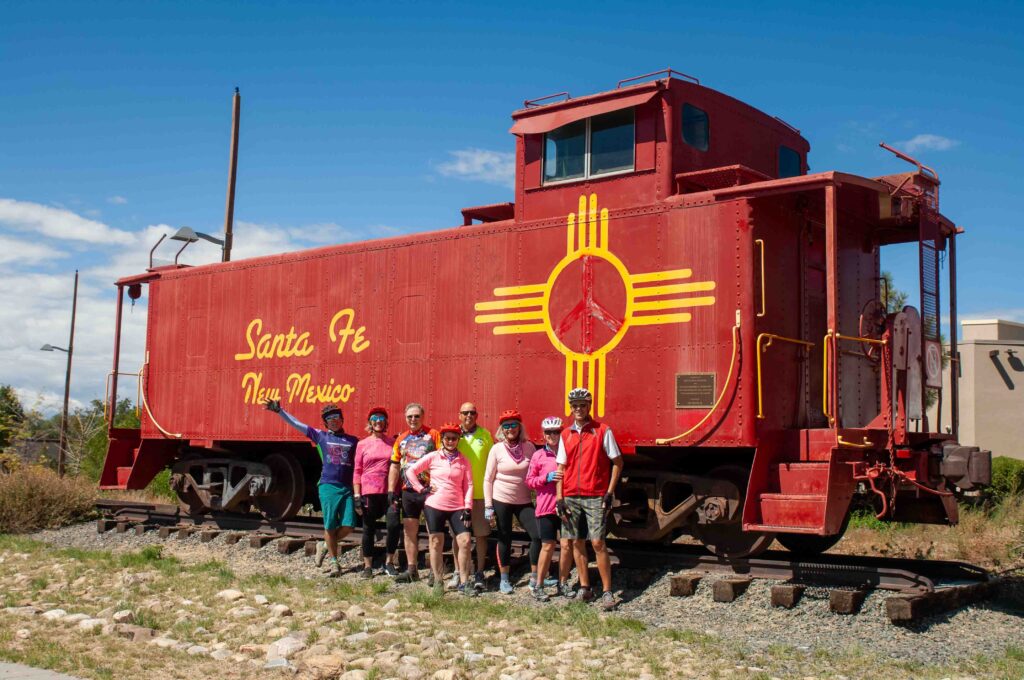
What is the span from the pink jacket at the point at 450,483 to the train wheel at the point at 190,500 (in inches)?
245

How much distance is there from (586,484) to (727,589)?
58.0 inches

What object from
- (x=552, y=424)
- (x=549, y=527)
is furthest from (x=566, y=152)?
(x=549, y=527)

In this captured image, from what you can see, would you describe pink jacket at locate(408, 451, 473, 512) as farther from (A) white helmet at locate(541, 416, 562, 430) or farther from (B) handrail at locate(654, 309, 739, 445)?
(B) handrail at locate(654, 309, 739, 445)

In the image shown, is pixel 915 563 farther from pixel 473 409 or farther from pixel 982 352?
pixel 982 352

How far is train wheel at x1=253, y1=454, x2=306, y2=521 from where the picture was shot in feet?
44.5

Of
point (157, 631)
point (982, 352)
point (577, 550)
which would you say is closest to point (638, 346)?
point (577, 550)

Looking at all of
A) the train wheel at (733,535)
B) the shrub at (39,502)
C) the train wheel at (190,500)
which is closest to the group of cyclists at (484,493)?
the train wheel at (733,535)

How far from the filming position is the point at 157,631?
317 inches

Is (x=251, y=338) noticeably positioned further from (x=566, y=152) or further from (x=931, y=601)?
(x=931, y=601)

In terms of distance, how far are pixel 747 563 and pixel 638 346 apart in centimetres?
224

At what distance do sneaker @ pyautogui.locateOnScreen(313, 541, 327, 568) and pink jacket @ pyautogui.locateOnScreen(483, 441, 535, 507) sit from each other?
7.92 ft

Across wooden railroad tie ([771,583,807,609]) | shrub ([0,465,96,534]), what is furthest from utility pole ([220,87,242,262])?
wooden railroad tie ([771,583,807,609])

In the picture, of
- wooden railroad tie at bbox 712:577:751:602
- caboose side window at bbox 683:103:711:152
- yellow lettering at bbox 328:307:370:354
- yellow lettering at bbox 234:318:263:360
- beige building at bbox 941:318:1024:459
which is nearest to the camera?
wooden railroad tie at bbox 712:577:751:602

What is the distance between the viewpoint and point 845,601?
26.0 ft
